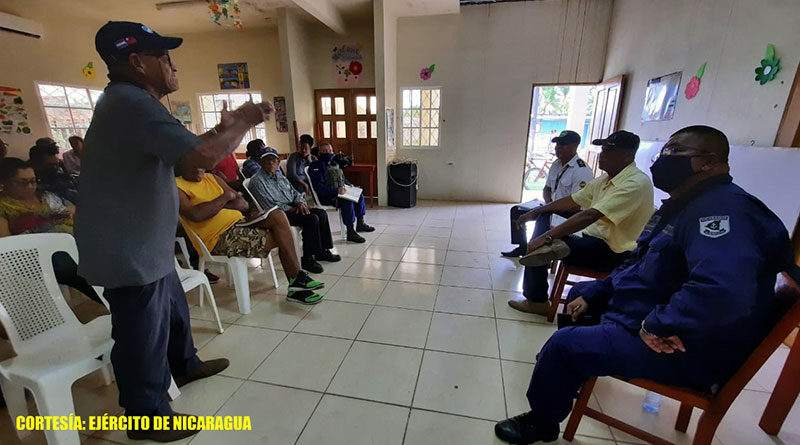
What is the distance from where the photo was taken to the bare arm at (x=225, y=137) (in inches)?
39.2

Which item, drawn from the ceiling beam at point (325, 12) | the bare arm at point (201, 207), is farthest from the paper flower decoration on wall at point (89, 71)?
the bare arm at point (201, 207)

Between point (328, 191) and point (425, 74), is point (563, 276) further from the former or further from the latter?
point (425, 74)

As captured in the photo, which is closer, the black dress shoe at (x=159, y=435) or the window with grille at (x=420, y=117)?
the black dress shoe at (x=159, y=435)

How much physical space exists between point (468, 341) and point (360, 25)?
5331 mm

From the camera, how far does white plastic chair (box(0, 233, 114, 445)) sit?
1.15 metres

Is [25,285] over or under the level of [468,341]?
over

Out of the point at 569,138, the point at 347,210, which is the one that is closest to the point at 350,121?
the point at 347,210

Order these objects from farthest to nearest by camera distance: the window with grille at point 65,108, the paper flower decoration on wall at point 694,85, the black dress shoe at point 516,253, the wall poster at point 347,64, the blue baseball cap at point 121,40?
1. the wall poster at point 347,64
2. the window with grille at point 65,108
3. the black dress shoe at point 516,253
4. the paper flower decoration on wall at point 694,85
5. the blue baseball cap at point 121,40

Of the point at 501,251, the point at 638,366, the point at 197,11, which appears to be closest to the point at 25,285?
the point at 638,366

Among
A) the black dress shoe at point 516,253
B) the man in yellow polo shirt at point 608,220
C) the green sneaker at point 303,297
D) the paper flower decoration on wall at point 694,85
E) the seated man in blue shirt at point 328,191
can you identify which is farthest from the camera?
the seated man in blue shirt at point 328,191

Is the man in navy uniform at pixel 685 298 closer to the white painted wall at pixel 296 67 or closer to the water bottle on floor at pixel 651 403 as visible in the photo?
the water bottle on floor at pixel 651 403

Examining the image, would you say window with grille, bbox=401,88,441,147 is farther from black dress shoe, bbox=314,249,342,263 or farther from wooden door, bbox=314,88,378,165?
black dress shoe, bbox=314,249,342,263

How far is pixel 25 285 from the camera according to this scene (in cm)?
131

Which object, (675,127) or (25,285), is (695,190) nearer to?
(675,127)
